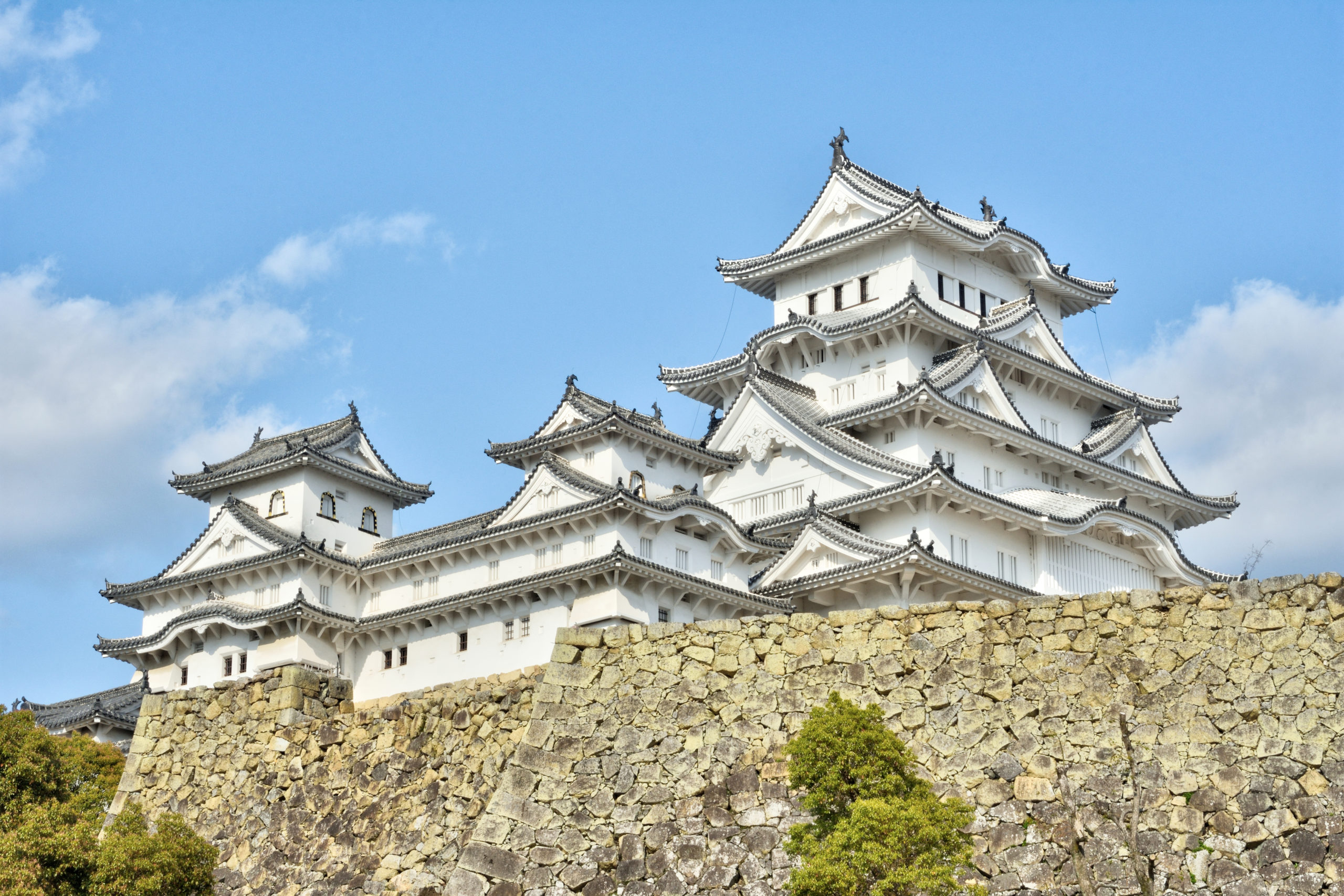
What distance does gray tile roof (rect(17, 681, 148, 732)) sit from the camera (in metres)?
52.7

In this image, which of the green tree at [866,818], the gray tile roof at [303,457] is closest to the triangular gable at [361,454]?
the gray tile roof at [303,457]

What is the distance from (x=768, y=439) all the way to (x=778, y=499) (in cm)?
174

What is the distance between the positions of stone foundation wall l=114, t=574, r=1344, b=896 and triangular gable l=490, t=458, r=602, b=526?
20742mm

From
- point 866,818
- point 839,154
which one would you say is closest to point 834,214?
point 839,154

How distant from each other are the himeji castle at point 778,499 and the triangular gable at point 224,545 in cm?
10

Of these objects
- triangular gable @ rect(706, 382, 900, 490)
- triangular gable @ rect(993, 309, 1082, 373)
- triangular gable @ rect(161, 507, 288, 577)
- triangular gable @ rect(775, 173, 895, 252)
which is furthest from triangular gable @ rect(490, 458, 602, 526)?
triangular gable @ rect(993, 309, 1082, 373)

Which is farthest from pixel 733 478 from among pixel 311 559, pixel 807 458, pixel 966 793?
→ pixel 966 793

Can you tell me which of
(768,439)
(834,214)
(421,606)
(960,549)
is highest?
(834,214)

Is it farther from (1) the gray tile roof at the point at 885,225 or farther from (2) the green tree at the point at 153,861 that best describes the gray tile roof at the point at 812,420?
(2) the green tree at the point at 153,861

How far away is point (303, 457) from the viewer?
53.0 metres

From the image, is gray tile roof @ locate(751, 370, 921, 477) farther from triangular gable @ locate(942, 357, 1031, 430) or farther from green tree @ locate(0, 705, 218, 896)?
green tree @ locate(0, 705, 218, 896)

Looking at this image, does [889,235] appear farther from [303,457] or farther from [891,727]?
[891,727]

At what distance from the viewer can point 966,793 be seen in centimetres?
2130

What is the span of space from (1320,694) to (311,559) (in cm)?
3538
